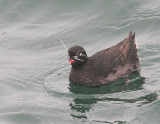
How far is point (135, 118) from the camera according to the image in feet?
32.4

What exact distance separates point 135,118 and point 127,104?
2.61 feet

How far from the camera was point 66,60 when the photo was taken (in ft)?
46.0

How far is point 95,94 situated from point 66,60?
2.57m

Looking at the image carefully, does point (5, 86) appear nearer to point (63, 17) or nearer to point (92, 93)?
point (92, 93)

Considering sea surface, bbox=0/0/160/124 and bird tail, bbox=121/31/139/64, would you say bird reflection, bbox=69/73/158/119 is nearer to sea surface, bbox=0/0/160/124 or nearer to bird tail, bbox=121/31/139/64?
sea surface, bbox=0/0/160/124

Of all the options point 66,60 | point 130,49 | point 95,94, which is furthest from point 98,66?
point 66,60

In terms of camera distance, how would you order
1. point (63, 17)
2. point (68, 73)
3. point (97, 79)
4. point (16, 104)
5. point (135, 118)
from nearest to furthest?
point (135, 118) → point (16, 104) → point (97, 79) → point (68, 73) → point (63, 17)

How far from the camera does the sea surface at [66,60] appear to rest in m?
10.6

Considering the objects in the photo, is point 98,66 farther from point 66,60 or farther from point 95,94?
point 66,60

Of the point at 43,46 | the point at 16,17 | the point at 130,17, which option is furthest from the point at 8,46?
the point at 130,17

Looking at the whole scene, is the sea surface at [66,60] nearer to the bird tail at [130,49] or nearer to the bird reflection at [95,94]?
the bird reflection at [95,94]

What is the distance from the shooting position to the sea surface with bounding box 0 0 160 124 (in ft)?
A: 34.9

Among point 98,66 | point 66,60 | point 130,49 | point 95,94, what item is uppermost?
point 66,60

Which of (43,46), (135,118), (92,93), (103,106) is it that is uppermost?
(43,46)
